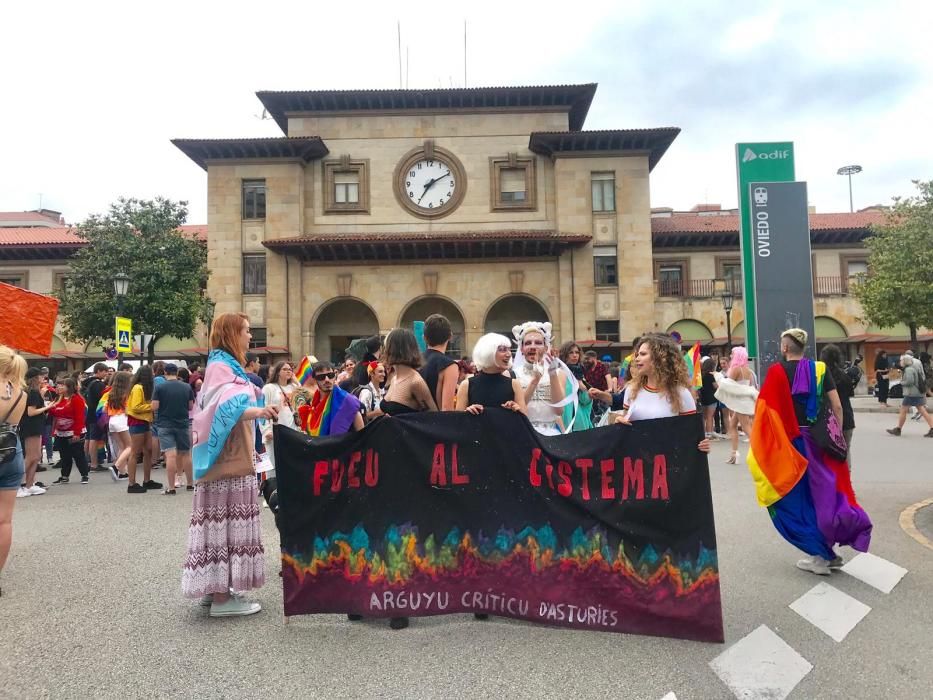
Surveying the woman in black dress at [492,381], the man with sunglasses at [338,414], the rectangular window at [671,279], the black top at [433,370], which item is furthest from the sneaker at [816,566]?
the rectangular window at [671,279]

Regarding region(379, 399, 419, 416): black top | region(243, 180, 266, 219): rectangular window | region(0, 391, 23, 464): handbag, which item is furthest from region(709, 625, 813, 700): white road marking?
region(243, 180, 266, 219): rectangular window

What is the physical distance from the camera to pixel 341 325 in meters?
33.1

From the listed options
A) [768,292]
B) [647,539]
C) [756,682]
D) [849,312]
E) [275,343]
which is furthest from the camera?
[849,312]

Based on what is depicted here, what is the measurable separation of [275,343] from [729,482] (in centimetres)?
2402

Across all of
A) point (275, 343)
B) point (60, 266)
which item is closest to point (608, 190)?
point (275, 343)

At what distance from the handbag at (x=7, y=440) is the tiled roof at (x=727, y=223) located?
111ft

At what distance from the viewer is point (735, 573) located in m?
5.27

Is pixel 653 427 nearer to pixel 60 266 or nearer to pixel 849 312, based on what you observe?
pixel 849 312

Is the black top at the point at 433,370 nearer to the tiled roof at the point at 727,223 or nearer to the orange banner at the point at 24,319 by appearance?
the orange banner at the point at 24,319

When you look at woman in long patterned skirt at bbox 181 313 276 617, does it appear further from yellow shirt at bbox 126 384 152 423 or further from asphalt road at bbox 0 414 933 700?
yellow shirt at bbox 126 384 152 423

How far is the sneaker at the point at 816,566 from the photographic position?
521 centimetres

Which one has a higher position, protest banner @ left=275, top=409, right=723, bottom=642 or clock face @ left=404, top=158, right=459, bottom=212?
clock face @ left=404, top=158, right=459, bottom=212

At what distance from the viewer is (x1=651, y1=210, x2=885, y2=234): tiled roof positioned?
117ft

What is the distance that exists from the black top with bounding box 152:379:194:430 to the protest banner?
20.0ft
